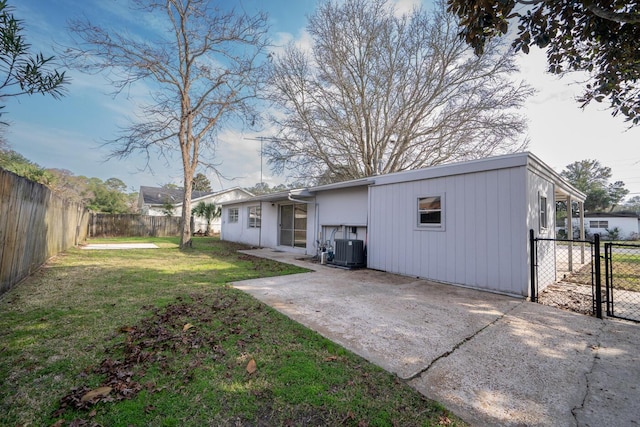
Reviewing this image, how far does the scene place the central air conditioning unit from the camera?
8031 millimetres

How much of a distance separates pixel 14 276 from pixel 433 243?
8.18 metres

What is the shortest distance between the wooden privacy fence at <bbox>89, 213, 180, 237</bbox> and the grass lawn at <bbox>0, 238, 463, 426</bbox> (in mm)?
17356

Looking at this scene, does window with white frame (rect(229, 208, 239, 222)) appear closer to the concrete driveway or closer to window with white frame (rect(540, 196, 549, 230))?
the concrete driveway

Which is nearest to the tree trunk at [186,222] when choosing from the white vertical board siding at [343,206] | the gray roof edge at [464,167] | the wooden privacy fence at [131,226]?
the white vertical board siding at [343,206]

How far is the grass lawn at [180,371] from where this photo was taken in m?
1.90

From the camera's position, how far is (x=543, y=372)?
256 centimetres

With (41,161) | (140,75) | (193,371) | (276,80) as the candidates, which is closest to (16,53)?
(193,371)

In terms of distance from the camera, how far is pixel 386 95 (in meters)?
15.9

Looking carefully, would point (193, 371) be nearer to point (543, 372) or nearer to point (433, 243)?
point (543, 372)

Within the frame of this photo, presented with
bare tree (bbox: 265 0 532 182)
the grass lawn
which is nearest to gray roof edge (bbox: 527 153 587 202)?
the grass lawn

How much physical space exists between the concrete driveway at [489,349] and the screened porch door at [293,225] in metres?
6.30

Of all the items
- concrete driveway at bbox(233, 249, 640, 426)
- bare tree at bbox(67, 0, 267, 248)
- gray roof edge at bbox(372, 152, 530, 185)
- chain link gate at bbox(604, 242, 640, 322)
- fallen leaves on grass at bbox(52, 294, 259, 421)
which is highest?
bare tree at bbox(67, 0, 267, 248)

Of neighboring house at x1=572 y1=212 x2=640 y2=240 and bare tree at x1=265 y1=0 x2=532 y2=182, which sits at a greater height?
bare tree at x1=265 y1=0 x2=532 y2=182

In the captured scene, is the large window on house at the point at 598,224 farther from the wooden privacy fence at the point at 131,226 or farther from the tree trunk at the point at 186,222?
the wooden privacy fence at the point at 131,226
